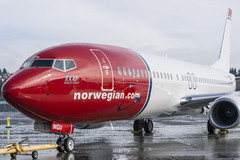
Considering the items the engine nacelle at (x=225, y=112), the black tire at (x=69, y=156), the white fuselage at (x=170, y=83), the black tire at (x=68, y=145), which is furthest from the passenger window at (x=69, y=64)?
the engine nacelle at (x=225, y=112)

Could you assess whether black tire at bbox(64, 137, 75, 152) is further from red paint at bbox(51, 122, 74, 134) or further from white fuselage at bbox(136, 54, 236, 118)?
white fuselage at bbox(136, 54, 236, 118)

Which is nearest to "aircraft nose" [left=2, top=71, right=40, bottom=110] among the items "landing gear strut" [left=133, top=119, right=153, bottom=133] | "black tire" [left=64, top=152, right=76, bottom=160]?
"black tire" [left=64, top=152, right=76, bottom=160]

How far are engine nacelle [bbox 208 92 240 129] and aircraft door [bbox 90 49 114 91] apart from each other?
5798 mm

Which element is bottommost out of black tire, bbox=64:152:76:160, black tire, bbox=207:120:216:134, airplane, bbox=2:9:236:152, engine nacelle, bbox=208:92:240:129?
black tire, bbox=207:120:216:134

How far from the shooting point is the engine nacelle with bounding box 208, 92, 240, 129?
51.1ft

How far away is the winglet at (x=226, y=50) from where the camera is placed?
29620mm

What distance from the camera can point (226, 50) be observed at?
31.4 meters

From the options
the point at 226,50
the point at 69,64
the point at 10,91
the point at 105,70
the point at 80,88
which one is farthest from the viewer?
the point at 226,50

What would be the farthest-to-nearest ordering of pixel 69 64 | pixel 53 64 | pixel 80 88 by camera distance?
pixel 69 64 < pixel 80 88 < pixel 53 64

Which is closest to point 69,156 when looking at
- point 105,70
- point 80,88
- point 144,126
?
point 80,88

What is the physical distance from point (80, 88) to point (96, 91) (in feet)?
2.23

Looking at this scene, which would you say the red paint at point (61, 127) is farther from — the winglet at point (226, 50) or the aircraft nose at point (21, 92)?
the winglet at point (226, 50)

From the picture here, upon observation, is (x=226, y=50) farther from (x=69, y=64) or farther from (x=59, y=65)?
(x=59, y=65)

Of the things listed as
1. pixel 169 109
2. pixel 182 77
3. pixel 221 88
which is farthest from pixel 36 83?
pixel 221 88
